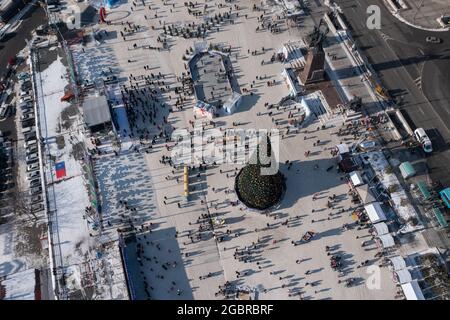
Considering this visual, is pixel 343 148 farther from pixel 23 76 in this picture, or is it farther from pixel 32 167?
pixel 23 76

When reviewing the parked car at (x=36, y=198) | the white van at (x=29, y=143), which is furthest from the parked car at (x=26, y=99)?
the parked car at (x=36, y=198)

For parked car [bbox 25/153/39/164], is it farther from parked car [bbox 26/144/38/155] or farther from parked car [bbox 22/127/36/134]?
parked car [bbox 22/127/36/134]

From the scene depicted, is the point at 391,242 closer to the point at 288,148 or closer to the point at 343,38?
the point at 288,148

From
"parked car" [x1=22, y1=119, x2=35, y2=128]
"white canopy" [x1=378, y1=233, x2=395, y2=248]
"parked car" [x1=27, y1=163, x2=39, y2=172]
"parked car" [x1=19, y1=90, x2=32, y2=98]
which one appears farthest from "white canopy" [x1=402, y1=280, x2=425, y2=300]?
"parked car" [x1=19, y1=90, x2=32, y2=98]

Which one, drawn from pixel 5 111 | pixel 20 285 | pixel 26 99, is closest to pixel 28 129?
pixel 5 111

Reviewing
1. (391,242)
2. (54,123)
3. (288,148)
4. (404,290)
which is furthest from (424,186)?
(54,123)

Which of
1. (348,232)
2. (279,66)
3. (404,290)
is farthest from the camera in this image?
(279,66)
